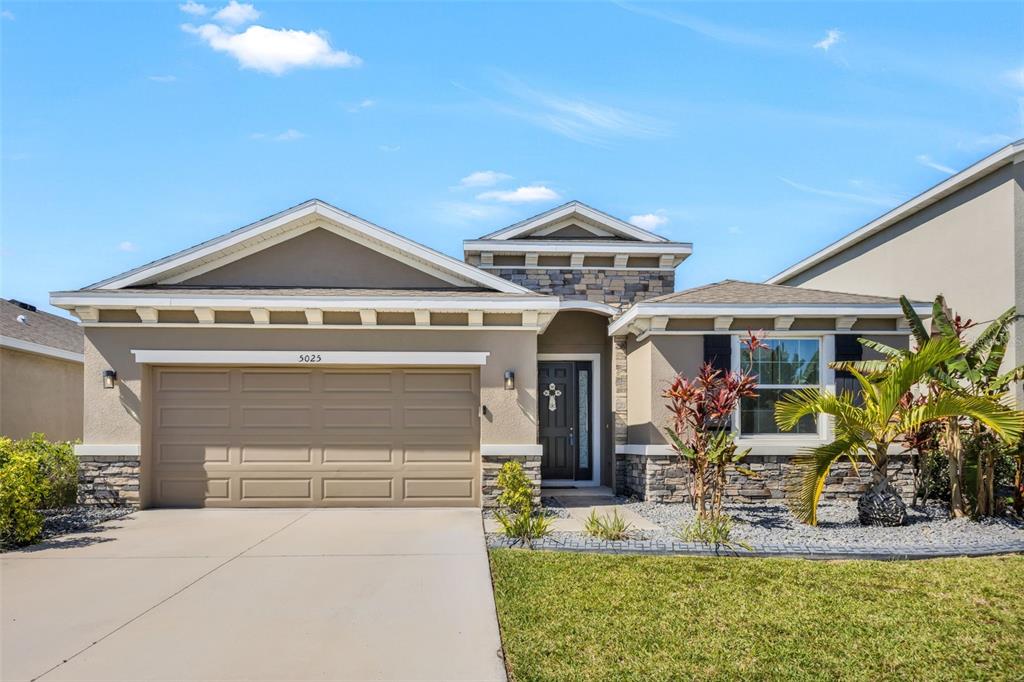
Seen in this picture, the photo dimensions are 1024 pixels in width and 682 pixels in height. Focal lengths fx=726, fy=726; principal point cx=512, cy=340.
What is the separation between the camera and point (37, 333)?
15.7 metres

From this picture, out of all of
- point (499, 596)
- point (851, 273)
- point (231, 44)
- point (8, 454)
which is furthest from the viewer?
point (851, 273)

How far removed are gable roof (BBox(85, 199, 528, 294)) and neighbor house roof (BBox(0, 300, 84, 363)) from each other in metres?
5.10

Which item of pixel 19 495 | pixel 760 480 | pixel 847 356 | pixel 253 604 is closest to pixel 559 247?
pixel 847 356

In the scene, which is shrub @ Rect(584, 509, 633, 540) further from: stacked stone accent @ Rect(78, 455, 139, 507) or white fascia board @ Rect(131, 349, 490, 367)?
stacked stone accent @ Rect(78, 455, 139, 507)

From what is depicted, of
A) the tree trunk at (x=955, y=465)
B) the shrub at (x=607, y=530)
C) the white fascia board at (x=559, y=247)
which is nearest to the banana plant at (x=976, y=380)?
the tree trunk at (x=955, y=465)

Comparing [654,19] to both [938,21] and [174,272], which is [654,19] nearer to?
[938,21]

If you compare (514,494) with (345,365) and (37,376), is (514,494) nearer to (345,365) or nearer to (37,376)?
(345,365)

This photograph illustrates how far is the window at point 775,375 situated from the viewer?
11695 millimetres

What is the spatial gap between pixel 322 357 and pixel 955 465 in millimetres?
8951

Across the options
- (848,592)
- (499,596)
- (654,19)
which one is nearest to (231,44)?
(654,19)

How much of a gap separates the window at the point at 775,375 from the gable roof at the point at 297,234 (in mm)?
4068

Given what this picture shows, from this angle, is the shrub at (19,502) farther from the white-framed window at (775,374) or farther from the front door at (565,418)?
the white-framed window at (775,374)

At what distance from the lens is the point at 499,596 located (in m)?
6.32

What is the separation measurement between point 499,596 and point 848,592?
3128 mm
